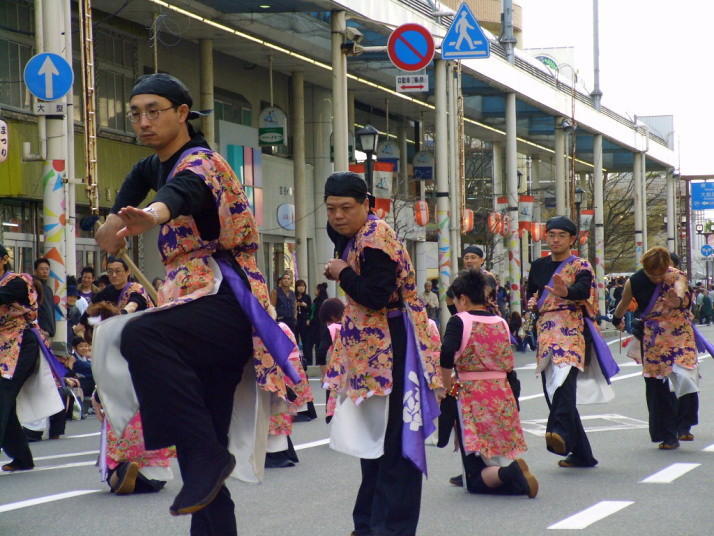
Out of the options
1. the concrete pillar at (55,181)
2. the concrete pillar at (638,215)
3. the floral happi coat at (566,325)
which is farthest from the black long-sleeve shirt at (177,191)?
the concrete pillar at (638,215)

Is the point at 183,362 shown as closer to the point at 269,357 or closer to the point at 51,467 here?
the point at 269,357

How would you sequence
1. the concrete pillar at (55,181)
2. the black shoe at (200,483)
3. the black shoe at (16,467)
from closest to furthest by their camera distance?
the black shoe at (200,483) → the black shoe at (16,467) → the concrete pillar at (55,181)

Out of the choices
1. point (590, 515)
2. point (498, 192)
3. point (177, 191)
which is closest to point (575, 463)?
point (590, 515)

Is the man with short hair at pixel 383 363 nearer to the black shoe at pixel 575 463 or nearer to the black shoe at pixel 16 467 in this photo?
the black shoe at pixel 575 463

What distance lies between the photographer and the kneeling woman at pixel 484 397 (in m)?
8.66

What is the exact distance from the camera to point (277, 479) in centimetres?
986

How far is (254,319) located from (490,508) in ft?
12.2

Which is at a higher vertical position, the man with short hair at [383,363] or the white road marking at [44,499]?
the man with short hair at [383,363]

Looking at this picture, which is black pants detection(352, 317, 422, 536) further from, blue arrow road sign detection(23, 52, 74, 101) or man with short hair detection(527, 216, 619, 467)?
blue arrow road sign detection(23, 52, 74, 101)

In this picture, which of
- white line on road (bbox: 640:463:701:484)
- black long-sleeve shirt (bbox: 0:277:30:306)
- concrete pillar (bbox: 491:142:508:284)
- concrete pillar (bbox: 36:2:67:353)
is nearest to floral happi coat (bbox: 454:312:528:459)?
white line on road (bbox: 640:463:701:484)

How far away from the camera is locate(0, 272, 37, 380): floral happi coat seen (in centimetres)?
1085

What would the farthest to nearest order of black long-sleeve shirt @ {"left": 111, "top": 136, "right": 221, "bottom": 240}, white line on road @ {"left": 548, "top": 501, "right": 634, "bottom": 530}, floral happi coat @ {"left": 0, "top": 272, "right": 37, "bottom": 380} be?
floral happi coat @ {"left": 0, "top": 272, "right": 37, "bottom": 380} → white line on road @ {"left": 548, "top": 501, "right": 634, "bottom": 530} → black long-sleeve shirt @ {"left": 111, "top": 136, "right": 221, "bottom": 240}

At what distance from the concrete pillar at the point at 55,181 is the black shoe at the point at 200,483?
13.1m

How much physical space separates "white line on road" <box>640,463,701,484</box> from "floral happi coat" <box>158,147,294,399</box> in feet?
15.9
